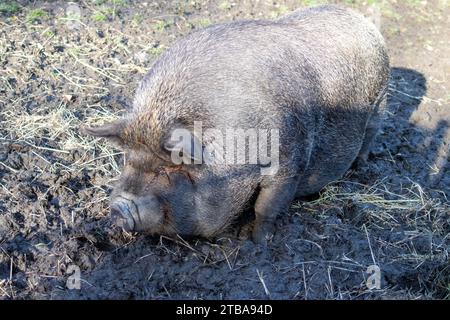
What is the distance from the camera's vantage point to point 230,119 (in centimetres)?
381

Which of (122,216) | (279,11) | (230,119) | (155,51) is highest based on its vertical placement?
(279,11)

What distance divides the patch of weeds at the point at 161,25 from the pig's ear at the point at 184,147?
11.8 ft

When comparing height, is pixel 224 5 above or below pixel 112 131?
above

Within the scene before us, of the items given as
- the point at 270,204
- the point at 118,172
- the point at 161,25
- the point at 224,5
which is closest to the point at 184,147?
the point at 270,204

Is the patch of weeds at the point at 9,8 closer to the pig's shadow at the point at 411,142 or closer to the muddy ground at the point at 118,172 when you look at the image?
the muddy ground at the point at 118,172

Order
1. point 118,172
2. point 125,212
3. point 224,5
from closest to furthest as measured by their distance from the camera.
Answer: point 125,212 → point 118,172 → point 224,5

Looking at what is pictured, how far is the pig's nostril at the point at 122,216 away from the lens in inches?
148

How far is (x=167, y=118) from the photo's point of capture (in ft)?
12.2

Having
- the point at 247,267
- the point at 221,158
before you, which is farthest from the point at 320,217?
the point at 221,158

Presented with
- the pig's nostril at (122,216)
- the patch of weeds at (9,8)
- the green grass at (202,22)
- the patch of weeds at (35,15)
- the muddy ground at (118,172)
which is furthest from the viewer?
the green grass at (202,22)

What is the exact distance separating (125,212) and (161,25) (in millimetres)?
3809

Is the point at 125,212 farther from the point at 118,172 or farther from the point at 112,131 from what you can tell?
the point at 118,172

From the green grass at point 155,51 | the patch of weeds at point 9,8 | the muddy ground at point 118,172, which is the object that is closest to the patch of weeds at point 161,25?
the muddy ground at point 118,172

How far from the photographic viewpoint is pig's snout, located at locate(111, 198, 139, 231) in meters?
3.76
